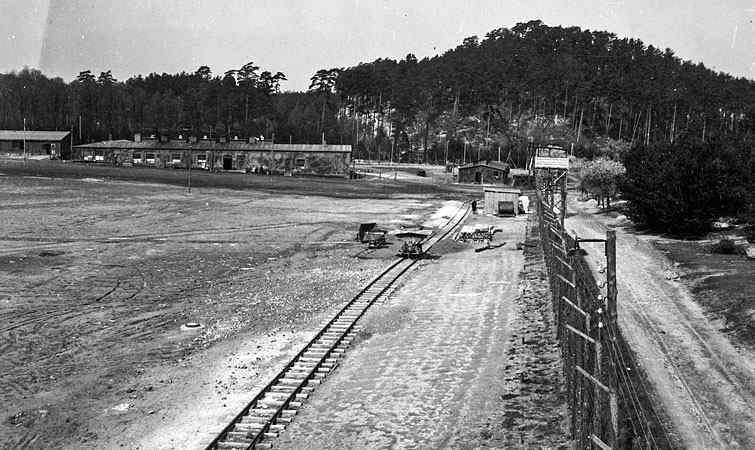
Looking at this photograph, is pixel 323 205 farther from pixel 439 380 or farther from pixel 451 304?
pixel 439 380

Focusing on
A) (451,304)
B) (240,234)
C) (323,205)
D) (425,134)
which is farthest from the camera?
(425,134)

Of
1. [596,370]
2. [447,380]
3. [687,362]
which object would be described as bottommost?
[447,380]

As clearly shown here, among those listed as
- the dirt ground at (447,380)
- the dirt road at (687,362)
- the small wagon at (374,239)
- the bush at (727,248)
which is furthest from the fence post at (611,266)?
the small wagon at (374,239)

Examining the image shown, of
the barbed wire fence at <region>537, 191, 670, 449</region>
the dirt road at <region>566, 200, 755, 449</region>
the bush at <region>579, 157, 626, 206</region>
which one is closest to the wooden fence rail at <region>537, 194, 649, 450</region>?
the barbed wire fence at <region>537, 191, 670, 449</region>

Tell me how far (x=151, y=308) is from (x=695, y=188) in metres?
35.0

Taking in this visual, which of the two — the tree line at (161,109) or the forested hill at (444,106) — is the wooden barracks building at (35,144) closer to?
the forested hill at (444,106)

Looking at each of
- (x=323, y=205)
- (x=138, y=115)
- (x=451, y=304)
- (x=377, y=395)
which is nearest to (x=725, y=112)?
(x=323, y=205)

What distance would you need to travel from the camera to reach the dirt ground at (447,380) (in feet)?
48.0

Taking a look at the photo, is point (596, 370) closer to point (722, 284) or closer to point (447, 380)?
point (447, 380)

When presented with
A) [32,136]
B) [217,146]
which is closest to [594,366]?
[217,146]

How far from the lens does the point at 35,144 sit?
389 ft

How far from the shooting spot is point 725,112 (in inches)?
6309

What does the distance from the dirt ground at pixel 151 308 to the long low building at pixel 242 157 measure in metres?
48.9

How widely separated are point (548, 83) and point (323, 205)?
401 ft
